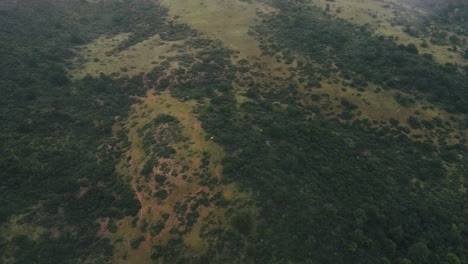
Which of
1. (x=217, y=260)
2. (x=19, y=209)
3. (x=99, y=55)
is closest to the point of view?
(x=217, y=260)

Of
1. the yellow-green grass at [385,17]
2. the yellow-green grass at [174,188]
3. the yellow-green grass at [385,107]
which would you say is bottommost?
the yellow-green grass at [174,188]

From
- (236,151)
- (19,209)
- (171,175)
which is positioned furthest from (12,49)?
(236,151)

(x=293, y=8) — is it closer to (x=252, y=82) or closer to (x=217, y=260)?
(x=252, y=82)

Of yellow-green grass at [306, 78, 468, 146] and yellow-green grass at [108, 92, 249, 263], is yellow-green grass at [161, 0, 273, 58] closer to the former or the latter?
yellow-green grass at [306, 78, 468, 146]

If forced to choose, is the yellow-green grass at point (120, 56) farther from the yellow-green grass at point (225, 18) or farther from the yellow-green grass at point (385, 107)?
the yellow-green grass at point (385, 107)

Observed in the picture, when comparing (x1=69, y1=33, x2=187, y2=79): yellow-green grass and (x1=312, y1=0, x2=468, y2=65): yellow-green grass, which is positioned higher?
(x1=312, y1=0, x2=468, y2=65): yellow-green grass

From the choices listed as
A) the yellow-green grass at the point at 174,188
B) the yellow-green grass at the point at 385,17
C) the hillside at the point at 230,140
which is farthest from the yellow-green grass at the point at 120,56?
the yellow-green grass at the point at 385,17

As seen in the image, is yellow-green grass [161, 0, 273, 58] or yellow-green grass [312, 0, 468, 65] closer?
yellow-green grass [312, 0, 468, 65]

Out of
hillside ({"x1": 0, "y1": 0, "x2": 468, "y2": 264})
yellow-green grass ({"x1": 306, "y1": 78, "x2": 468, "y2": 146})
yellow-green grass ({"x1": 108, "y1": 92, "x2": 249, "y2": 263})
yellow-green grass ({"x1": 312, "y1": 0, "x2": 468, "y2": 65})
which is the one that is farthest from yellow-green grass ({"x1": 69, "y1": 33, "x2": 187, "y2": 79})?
yellow-green grass ({"x1": 312, "y1": 0, "x2": 468, "y2": 65})

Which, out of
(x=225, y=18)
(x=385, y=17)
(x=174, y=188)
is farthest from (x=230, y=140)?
(x=385, y=17)
